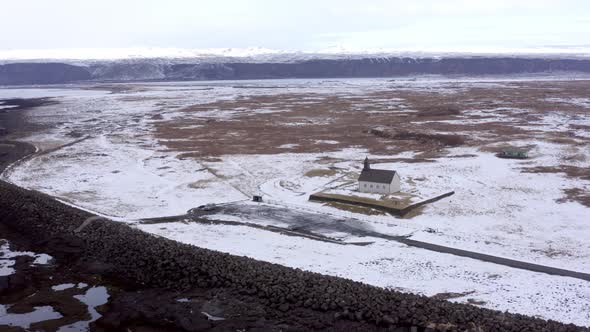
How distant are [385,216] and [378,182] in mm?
3917

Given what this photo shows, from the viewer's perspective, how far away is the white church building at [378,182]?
36188mm

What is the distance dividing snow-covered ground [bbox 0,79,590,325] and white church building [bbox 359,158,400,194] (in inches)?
→ 92.9

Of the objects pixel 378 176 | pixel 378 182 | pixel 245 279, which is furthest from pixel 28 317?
pixel 378 176

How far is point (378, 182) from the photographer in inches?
1426

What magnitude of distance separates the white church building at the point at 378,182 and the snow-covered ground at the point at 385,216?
2359mm

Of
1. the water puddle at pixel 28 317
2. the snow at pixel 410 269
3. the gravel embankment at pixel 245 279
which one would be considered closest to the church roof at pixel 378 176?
the snow at pixel 410 269

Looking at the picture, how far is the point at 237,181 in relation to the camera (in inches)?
1688

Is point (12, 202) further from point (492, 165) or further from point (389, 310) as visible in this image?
point (492, 165)

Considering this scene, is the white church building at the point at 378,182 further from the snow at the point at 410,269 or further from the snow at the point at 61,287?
the snow at the point at 61,287

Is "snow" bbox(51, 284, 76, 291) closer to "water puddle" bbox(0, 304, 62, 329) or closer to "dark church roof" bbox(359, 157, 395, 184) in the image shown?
"water puddle" bbox(0, 304, 62, 329)

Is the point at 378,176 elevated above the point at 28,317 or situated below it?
above

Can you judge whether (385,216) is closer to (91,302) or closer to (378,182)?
(378,182)

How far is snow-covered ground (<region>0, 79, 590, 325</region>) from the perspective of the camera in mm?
23766

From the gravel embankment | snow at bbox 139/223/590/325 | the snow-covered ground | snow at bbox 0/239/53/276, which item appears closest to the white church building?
the snow-covered ground
